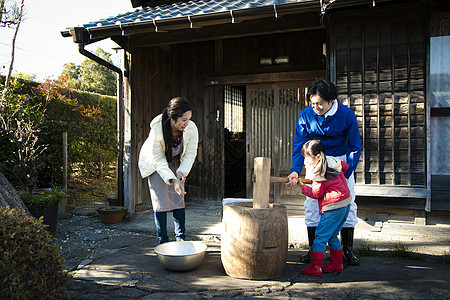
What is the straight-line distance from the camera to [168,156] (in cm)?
354

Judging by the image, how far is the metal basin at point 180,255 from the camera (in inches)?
124

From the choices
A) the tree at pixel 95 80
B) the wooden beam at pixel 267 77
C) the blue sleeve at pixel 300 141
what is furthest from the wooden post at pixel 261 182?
the tree at pixel 95 80

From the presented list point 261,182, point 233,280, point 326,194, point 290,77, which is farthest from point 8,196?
point 290,77

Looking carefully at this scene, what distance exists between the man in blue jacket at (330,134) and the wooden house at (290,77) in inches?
51.2

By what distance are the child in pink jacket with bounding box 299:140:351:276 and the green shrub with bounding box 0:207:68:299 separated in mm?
1964

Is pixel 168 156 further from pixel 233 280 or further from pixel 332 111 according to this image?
pixel 332 111

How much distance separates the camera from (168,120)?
3.48m

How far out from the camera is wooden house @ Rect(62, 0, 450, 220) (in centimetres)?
438

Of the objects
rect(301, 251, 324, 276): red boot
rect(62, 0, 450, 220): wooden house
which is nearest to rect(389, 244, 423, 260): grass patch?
rect(62, 0, 450, 220): wooden house

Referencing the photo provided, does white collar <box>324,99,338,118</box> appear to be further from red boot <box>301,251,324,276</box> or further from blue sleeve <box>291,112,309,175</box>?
red boot <box>301,251,324,276</box>

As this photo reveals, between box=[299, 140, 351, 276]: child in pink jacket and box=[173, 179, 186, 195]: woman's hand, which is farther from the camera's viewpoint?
box=[173, 179, 186, 195]: woman's hand

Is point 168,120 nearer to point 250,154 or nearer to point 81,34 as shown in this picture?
point 81,34

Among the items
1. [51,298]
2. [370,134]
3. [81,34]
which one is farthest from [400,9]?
[51,298]

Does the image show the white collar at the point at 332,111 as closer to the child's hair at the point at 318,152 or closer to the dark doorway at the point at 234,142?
the child's hair at the point at 318,152
